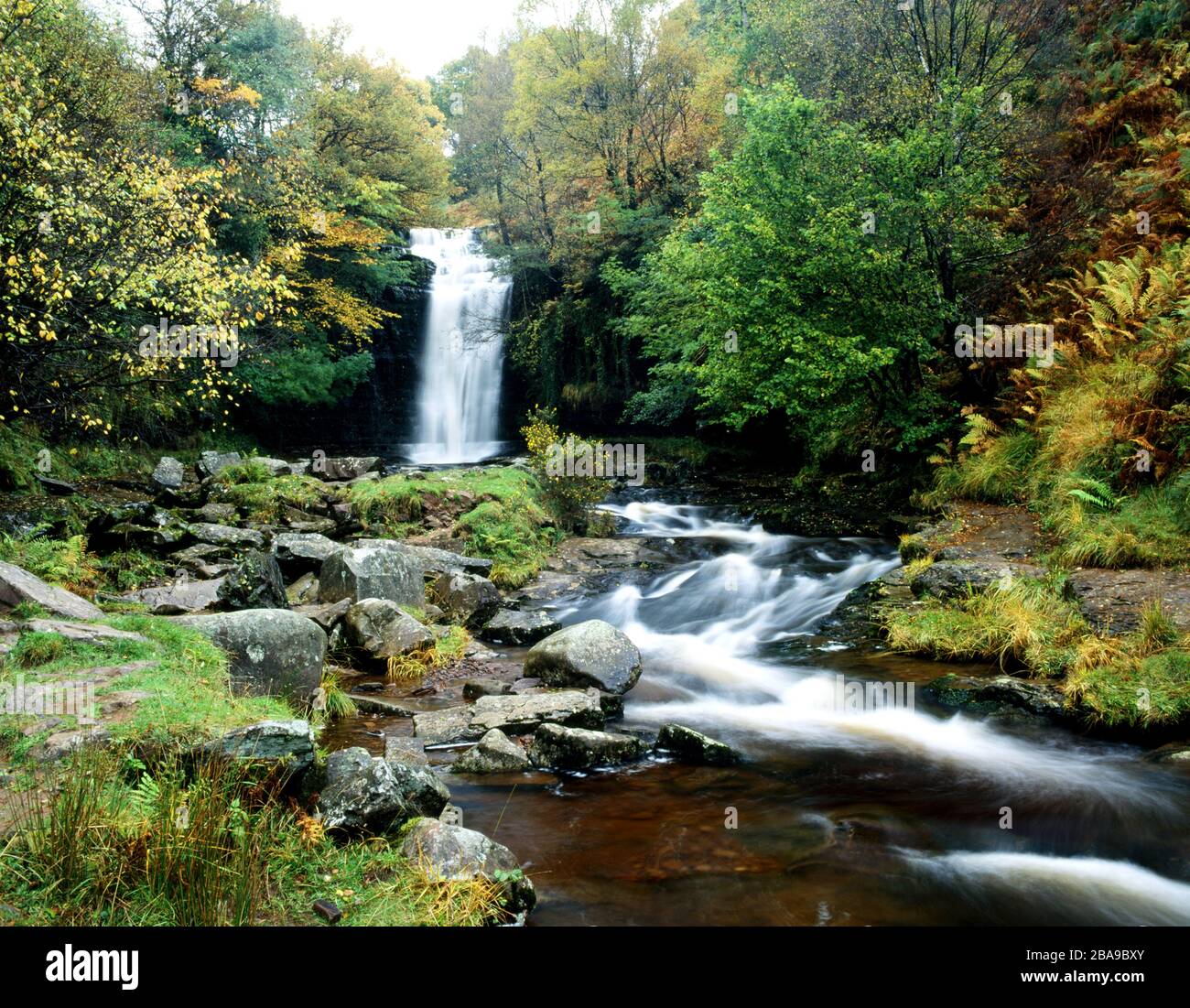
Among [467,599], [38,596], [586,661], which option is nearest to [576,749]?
[586,661]

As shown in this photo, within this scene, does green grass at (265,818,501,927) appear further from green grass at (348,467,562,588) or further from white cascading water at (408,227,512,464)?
white cascading water at (408,227,512,464)

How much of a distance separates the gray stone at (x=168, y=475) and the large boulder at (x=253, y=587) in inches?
330

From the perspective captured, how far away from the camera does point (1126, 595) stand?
27.4 feet

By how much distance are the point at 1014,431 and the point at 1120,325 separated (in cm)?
261

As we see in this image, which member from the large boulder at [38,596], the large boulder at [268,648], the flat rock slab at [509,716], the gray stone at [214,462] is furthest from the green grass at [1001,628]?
the gray stone at [214,462]

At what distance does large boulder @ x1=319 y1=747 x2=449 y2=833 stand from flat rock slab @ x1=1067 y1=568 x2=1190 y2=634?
706 cm

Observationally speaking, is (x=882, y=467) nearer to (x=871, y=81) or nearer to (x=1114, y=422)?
(x=1114, y=422)

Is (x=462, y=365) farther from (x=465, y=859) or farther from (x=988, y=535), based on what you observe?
(x=465, y=859)

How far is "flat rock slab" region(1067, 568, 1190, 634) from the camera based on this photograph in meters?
7.88

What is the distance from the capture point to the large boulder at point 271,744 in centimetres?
443

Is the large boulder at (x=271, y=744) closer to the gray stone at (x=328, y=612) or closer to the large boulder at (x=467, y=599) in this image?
the gray stone at (x=328, y=612)

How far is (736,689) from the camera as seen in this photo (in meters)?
8.95

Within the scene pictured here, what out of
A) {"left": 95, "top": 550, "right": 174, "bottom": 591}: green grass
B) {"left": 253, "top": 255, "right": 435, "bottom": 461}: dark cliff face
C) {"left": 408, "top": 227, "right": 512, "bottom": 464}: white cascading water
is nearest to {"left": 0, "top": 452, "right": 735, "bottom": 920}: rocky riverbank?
{"left": 95, "top": 550, "right": 174, "bottom": 591}: green grass

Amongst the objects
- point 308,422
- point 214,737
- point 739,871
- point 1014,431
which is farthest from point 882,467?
point 308,422
